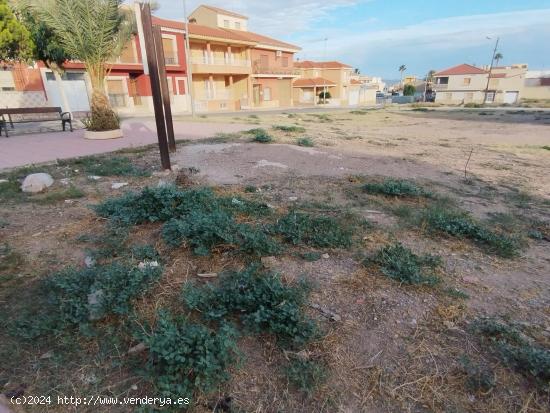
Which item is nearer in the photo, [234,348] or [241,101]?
[234,348]

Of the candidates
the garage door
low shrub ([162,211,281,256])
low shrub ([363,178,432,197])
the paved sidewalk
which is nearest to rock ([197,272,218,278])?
low shrub ([162,211,281,256])

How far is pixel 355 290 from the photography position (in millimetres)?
2385

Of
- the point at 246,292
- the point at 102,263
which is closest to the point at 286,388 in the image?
A: the point at 246,292

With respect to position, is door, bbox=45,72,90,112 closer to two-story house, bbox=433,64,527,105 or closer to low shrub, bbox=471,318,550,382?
low shrub, bbox=471,318,550,382

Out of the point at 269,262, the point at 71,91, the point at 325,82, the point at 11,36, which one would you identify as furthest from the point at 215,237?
the point at 325,82

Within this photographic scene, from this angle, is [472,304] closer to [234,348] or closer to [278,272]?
[278,272]

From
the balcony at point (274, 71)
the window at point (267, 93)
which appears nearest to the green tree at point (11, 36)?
the balcony at point (274, 71)

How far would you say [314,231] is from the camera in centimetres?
314

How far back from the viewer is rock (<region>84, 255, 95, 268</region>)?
2.60 metres

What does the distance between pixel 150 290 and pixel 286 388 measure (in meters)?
1.17

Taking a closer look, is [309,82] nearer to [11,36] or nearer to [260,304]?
[11,36]

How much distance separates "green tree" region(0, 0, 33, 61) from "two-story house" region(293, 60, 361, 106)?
34.6 m

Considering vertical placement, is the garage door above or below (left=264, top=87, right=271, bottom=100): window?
below

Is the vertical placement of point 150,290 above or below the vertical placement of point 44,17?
below
